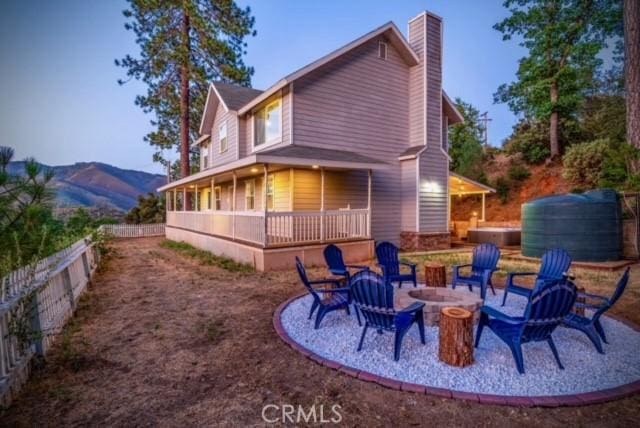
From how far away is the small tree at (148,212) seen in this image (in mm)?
23797

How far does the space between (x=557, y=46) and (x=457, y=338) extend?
2601 centimetres

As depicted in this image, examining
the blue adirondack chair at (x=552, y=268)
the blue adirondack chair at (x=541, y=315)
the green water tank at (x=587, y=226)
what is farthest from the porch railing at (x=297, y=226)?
the blue adirondack chair at (x=541, y=315)

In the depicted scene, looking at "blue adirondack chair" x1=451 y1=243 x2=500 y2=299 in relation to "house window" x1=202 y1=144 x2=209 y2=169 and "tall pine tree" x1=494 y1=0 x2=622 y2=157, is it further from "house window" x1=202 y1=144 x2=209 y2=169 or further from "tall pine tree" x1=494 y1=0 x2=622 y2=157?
"tall pine tree" x1=494 y1=0 x2=622 y2=157

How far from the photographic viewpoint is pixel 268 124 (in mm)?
12820

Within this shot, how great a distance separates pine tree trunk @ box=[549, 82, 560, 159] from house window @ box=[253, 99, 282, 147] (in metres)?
21.0

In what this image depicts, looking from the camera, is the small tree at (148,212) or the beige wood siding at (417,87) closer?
the beige wood siding at (417,87)

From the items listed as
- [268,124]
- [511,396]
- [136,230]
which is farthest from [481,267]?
[136,230]

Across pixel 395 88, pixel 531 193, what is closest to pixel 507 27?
pixel 531 193

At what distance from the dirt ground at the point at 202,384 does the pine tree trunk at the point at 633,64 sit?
10451mm

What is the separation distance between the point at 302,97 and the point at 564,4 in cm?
2131

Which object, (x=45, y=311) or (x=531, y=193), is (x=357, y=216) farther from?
(x=531, y=193)

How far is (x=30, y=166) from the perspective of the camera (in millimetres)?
2709

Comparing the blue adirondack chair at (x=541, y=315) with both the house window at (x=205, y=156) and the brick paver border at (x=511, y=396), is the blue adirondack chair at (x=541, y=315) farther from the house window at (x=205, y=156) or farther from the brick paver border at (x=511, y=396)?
the house window at (x=205, y=156)

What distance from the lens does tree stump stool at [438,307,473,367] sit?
347 cm
